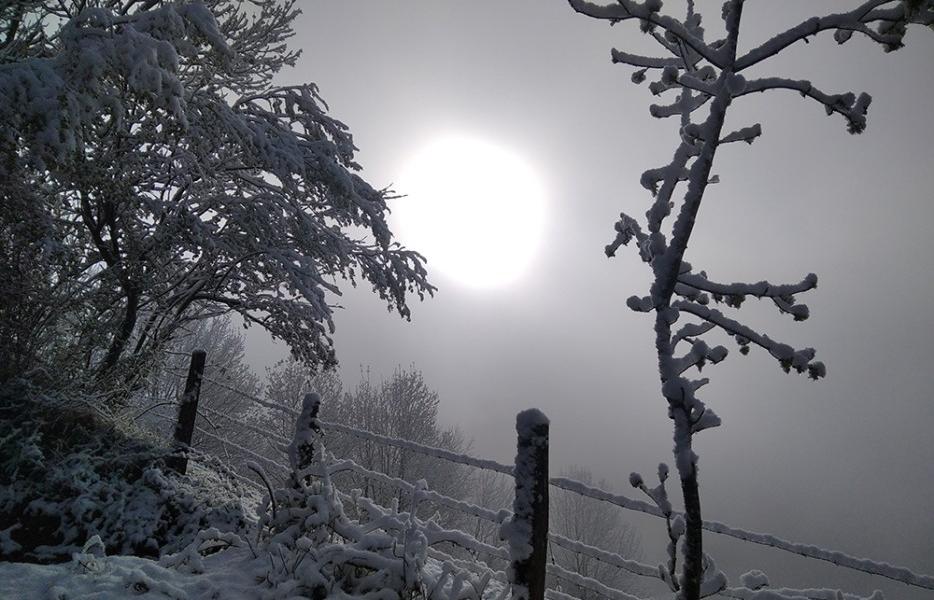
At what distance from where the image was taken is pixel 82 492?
166 inches

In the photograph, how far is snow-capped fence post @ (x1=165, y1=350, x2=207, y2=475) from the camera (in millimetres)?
4895

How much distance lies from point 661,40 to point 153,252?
693cm

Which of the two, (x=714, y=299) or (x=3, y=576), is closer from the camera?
(x=714, y=299)

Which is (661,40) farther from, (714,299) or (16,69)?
(16,69)

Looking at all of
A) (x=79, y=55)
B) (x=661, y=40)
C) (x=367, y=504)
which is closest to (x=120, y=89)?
(x=79, y=55)

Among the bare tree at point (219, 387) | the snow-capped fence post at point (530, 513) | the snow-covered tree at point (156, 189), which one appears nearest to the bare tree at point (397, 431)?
the bare tree at point (219, 387)

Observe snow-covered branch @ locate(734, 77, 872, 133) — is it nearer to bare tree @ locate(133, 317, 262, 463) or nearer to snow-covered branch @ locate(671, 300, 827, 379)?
snow-covered branch @ locate(671, 300, 827, 379)

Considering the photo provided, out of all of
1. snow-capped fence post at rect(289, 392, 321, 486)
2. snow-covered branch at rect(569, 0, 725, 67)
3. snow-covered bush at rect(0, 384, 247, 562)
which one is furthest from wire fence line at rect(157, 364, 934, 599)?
snow-covered branch at rect(569, 0, 725, 67)

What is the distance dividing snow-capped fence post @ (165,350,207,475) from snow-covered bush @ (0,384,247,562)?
15cm

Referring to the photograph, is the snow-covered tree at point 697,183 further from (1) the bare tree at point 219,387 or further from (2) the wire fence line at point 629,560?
(1) the bare tree at point 219,387

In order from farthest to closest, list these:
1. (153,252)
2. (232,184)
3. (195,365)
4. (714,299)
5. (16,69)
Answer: (232,184) < (153,252) < (195,365) < (16,69) < (714,299)

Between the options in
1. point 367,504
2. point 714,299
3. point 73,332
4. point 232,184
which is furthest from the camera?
point 232,184

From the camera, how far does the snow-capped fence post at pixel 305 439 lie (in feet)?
11.4

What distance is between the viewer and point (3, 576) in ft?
8.77
